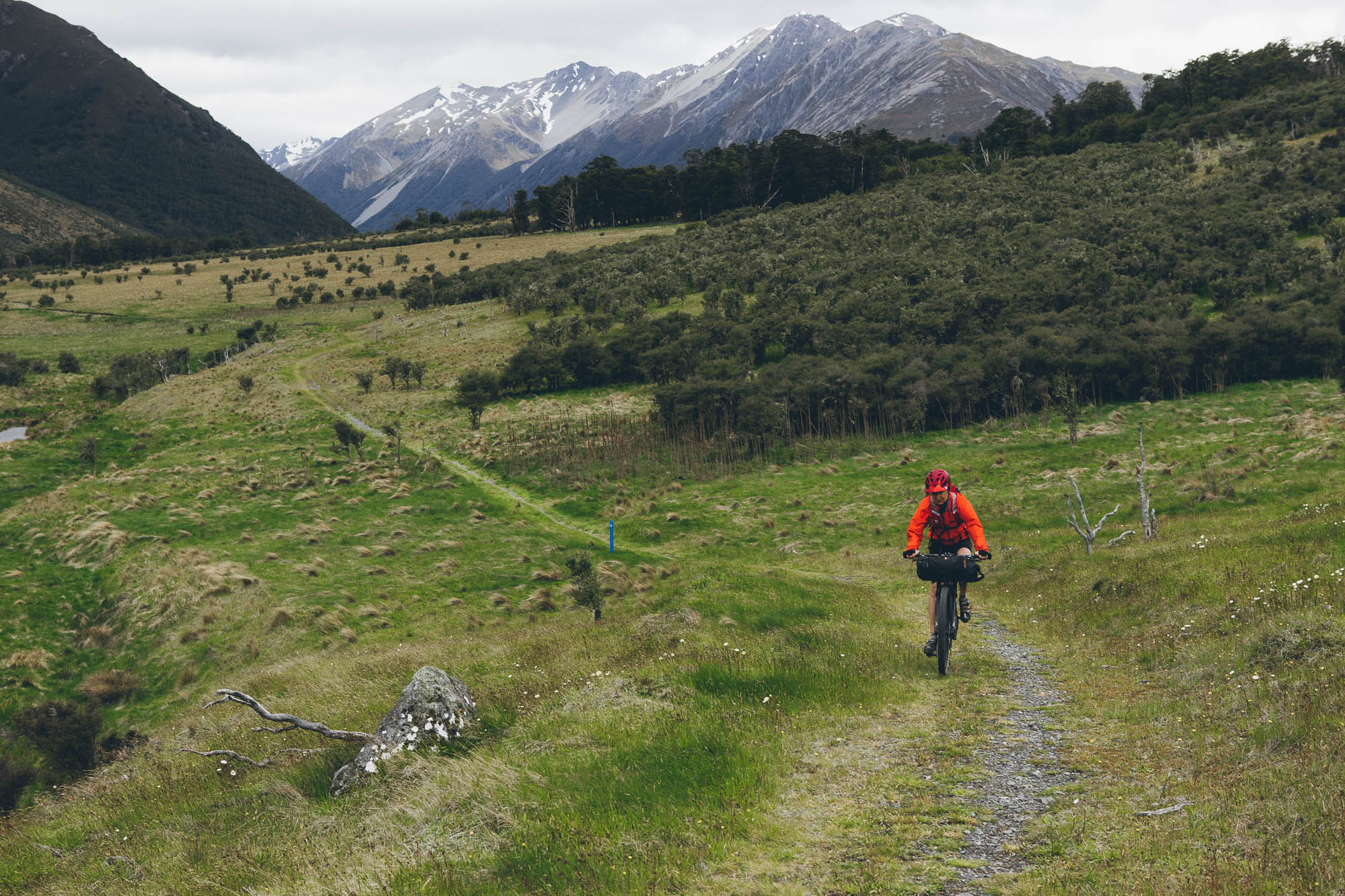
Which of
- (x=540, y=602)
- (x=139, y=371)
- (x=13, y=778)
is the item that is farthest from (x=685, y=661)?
(x=139, y=371)

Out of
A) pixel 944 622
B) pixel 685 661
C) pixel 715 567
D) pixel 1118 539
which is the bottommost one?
pixel 715 567

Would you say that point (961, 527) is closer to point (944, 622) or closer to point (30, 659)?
point (944, 622)

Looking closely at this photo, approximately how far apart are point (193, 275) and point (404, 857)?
144137mm

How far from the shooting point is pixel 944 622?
1277 centimetres

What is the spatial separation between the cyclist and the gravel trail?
168 centimetres

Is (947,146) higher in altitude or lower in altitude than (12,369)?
higher

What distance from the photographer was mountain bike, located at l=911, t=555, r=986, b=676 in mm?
11984

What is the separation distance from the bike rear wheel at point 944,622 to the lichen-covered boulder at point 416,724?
781cm

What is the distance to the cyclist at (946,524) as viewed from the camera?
1213 cm

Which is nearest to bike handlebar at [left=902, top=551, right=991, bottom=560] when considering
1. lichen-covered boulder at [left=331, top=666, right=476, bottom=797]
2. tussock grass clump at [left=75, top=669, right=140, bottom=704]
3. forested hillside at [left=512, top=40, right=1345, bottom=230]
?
lichen-covered boulder at [left=331, top=666, right=476, bottom=797]

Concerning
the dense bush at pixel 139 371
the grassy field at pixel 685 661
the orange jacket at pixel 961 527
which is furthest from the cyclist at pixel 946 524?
the dense bush at pixel 139 371

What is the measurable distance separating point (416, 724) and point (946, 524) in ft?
28.9

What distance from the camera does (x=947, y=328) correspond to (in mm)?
69188

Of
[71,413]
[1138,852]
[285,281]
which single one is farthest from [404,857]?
[285,281]
